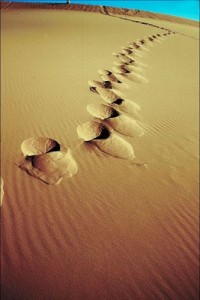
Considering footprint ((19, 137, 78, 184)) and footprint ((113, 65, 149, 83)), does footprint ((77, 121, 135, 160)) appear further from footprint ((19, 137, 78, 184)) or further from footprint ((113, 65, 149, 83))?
footprint ((113, 65, 149, 83))

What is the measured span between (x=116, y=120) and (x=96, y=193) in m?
1.51

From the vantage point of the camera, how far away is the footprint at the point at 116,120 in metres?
3.73

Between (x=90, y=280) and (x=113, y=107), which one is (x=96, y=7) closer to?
(x=113, y=107)

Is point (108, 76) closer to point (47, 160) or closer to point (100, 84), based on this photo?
point (100, 84)

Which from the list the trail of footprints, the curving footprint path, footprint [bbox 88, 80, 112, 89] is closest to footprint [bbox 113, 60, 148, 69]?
the curving footprint path

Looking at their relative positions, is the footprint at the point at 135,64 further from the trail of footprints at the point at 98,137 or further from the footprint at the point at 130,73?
the trail of footprints at the point at 98,137

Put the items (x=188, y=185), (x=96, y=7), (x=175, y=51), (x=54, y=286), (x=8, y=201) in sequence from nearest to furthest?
(x=54, y=286) → (x=8, y=201) → (x=188, y=185) → (x=175, y=51) → (x=96, y=7)

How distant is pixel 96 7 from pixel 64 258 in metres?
35.4

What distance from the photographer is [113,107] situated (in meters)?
4.34

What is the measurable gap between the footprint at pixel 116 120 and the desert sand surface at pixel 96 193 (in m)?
0.02

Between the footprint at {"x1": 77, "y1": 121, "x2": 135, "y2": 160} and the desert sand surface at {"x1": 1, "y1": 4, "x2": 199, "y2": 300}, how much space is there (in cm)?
2

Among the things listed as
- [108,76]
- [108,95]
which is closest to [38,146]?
[108,95]

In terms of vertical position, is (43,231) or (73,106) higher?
(73,106)

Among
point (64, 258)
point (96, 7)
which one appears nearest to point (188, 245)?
point (64, 258)
